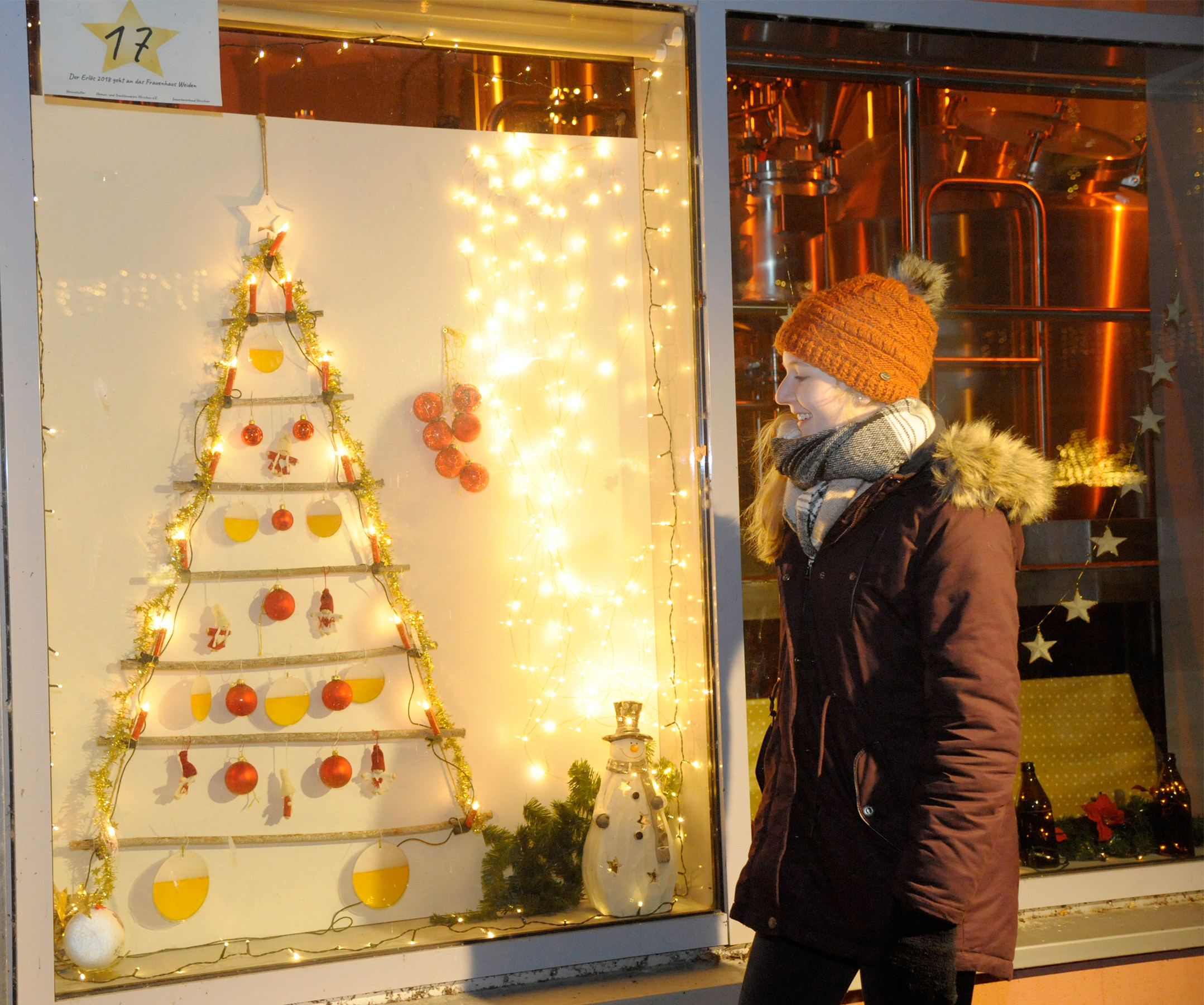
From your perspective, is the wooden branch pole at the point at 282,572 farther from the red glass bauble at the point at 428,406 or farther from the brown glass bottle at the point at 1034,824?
the brown glass bottle at the point at 1034,824

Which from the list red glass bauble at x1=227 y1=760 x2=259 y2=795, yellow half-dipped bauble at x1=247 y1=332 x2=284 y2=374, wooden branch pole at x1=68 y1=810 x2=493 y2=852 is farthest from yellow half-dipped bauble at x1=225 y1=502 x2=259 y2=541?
wooden branch pole at x1=68 y1=810 x2=493 y2=852

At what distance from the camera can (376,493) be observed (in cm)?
257

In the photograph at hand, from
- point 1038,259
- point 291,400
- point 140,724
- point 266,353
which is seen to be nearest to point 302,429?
point 291,400

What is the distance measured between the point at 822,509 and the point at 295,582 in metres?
1.49

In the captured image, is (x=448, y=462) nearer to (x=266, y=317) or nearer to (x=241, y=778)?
(x=266, y=317)

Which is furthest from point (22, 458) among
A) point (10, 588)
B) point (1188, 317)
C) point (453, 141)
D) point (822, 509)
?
point (1188, 317)

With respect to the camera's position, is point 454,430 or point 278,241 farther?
point 454,430

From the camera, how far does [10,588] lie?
80.8 inches

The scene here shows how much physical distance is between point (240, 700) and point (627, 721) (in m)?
0.95

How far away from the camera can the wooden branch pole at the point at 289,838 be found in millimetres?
2361

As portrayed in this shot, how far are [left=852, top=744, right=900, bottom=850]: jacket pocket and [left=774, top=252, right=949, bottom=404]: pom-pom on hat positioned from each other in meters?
0.55

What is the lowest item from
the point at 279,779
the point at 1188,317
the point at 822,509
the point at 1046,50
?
the point at 279,779

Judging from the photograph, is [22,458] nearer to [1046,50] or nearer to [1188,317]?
[1046,50]

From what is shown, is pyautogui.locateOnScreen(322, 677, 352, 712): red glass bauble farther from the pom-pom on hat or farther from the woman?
the pom-pom on hat
